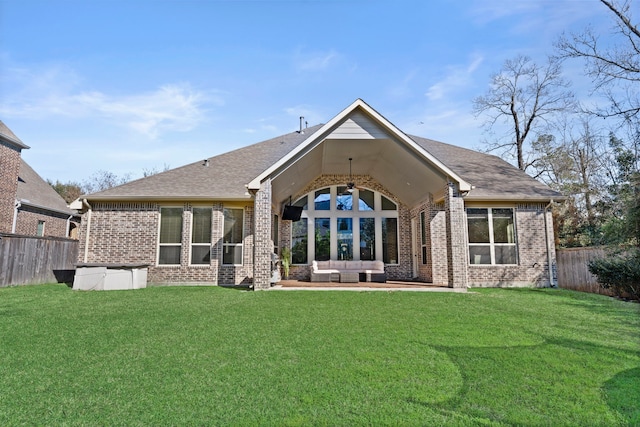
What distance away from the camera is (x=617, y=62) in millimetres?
12367

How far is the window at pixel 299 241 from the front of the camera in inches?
518

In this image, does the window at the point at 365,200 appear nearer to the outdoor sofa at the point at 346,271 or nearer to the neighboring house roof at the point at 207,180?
the outdoor sofa at the point at 346,271

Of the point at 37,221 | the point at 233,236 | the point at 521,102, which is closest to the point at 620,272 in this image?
the point at 233,236

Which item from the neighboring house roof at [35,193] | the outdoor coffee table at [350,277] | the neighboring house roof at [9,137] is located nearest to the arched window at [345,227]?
the outdoor coffee table at [350,277]

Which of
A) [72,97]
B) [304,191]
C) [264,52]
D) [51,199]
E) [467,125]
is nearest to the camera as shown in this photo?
[264,52]

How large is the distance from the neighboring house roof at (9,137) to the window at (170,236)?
8.88 m

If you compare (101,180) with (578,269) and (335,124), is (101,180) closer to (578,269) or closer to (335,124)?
(335,124)

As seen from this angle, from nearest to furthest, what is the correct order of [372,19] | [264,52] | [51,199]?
1. [372,19]
2. [264,52]
3. [51,199]

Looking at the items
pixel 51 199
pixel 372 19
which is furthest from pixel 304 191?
pixel 51 199

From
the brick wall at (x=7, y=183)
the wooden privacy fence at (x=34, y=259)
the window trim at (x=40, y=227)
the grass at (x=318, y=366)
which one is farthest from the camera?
the window trim at (x=40, y=227)

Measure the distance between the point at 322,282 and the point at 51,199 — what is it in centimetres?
1562

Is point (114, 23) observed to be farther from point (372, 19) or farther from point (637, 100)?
point (637, 100)

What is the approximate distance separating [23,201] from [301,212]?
1258cm

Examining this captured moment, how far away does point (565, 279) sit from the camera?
11234 mm
